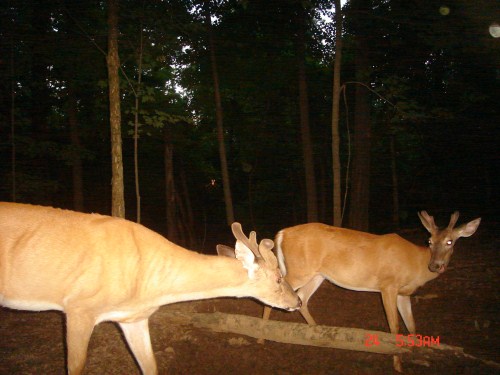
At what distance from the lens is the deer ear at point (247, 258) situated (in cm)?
418

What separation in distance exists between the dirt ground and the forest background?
3056mm

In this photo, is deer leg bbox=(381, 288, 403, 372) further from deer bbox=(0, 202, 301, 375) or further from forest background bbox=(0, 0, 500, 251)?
forest background bbox=(0, 0, 500, 251)

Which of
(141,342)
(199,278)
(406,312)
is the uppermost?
(199,278)

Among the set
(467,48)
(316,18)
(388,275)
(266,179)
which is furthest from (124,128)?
(388,275)

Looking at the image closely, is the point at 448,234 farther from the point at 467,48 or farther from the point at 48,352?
the point at 467,48

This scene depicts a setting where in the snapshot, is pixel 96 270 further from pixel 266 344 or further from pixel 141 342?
pixel 266 344

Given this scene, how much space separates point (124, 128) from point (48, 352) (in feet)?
53.3

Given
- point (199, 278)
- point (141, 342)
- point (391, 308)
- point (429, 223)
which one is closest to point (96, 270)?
point (199, 278)

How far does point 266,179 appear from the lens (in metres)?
30.8

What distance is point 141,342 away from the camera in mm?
4406

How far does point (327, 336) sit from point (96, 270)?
3.14 m

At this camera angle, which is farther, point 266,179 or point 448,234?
point 266,179

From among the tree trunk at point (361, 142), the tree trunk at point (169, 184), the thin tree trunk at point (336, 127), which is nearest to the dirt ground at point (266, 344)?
the thin tree trunk at point (336, 127)

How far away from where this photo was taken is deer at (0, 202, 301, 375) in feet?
12.3
